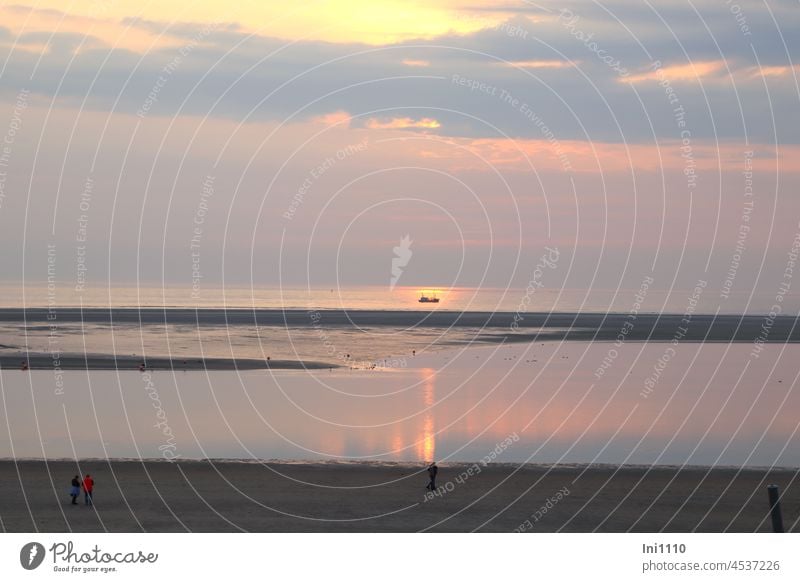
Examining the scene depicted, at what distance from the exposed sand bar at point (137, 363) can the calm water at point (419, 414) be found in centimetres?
388

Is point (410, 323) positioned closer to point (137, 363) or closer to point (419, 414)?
point (137, 363)

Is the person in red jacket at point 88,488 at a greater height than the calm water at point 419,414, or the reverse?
the calm water at point 419,414

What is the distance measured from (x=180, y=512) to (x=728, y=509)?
1814 cm

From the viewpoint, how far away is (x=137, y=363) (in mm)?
84500

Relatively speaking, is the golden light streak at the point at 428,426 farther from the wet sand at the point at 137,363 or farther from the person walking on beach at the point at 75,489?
the person walking on beach at the point at 75,489

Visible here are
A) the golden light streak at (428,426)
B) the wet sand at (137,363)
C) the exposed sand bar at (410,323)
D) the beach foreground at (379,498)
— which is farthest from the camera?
the exposed sand bar at (410,323)

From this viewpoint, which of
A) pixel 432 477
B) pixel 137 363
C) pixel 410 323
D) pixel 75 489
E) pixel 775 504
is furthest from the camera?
pixel 410 323

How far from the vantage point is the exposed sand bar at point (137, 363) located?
3199 inches

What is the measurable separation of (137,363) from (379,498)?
53.8 m

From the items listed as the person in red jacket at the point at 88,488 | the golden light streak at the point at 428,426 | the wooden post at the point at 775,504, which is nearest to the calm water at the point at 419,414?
the golden light streak at the point at 428,426

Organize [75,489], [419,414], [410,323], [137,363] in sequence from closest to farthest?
[75,489] → [419,414] → [137,363] → [410,323]

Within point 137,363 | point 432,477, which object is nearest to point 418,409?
point 432,477

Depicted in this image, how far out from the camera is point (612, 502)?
35250 millimetres
